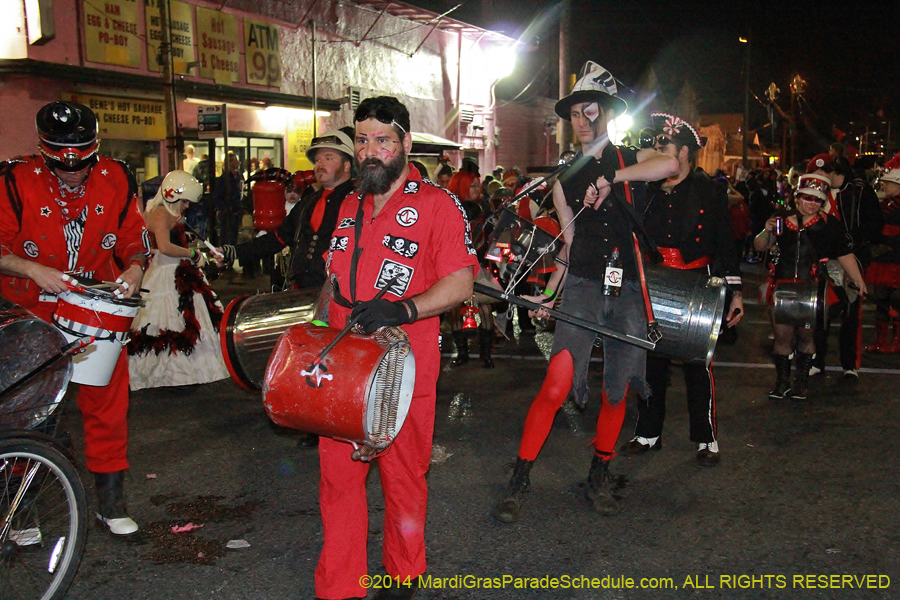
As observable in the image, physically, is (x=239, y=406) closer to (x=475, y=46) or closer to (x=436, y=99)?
(x=436, y=99)

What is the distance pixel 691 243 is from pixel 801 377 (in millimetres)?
2483

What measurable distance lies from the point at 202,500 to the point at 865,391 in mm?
5944

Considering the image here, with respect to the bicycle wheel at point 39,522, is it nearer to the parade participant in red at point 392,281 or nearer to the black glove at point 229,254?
the parade participant in red at point 392,281

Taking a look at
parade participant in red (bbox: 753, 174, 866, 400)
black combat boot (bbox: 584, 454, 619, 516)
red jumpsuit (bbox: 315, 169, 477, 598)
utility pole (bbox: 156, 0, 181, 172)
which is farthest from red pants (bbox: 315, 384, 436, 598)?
utility pole (bbox: 156, 0, 181, 172)

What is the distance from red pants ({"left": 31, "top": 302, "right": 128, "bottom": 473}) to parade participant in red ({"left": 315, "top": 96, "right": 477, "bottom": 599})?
1.48 meters

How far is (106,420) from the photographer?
4254mm

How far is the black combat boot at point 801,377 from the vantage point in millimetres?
7285

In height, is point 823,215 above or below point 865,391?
above

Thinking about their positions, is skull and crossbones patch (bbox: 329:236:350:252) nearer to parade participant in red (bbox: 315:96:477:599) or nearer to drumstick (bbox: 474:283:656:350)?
parade participant in red (bbox: 315:96:477:599)

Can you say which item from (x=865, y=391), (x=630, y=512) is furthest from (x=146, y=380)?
(x=865, y=391)

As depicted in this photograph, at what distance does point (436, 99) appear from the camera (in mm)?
26312

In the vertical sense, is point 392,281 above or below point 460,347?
above

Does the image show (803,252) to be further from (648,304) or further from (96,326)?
(96,326)

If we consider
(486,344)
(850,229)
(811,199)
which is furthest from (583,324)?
(850,229)
